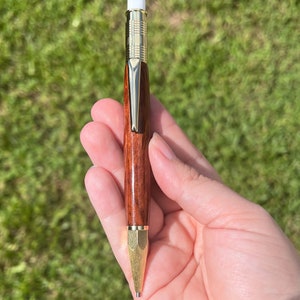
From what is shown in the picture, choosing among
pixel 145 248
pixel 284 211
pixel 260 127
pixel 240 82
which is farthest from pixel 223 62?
pixel 145 248

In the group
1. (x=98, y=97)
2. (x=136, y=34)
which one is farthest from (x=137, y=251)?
(x=98, y=97)

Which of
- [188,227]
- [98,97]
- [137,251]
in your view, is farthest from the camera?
[98,97]

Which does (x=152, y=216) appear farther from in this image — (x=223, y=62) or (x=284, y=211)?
(x=223, y=62)

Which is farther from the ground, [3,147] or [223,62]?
[223,62]

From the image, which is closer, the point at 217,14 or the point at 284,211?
the point at 284,211

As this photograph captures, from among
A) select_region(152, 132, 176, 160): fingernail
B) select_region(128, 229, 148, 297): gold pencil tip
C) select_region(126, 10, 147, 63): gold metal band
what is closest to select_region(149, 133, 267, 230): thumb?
select_region(152, 132, 176, 160): fingernail

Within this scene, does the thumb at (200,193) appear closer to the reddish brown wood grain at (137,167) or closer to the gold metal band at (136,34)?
the reddish brown wood grain at (137,167)

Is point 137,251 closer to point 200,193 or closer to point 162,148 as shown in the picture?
point 200,193
